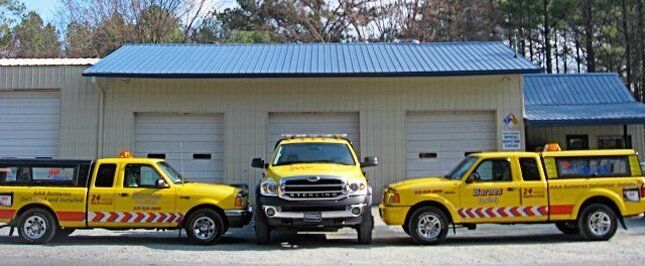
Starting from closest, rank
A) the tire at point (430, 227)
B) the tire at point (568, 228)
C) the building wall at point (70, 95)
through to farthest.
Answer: the tire at point (430, 227) < the tire at point (568, 228) < the building wall at point (70, 95)

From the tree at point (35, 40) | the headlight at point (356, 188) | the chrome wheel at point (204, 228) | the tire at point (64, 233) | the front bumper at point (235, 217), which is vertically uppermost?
the tree at point (35, 40)

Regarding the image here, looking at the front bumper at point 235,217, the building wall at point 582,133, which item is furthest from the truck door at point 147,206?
the building wall at point 582,133

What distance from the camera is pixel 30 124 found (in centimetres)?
1895

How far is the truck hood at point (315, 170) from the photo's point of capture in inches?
434

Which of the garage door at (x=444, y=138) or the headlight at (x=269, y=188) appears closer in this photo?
the headlight at (x=269, y=188)

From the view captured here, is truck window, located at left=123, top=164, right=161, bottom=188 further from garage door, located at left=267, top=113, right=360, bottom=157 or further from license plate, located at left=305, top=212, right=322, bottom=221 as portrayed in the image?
garage door, located at left=267, top=113, right=360, bottom=157

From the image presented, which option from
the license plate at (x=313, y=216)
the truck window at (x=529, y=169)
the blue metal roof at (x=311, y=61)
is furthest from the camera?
the blue metal roof at (x=311, y=61)

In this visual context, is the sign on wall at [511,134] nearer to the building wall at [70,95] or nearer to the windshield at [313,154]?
the windshield at [313,154]

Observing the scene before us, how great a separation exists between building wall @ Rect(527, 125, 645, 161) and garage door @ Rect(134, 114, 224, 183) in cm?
1125

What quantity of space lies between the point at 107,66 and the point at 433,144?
415 inches

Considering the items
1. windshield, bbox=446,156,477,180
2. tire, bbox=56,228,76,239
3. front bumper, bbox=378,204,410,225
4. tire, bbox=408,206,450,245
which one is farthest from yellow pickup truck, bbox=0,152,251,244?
windshield, bbox=446,156,477,180

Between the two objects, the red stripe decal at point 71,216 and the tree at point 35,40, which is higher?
the tree at point 35,40

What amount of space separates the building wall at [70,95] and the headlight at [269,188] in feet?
31.1

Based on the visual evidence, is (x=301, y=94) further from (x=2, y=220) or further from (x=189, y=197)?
(x=2, y=220)
